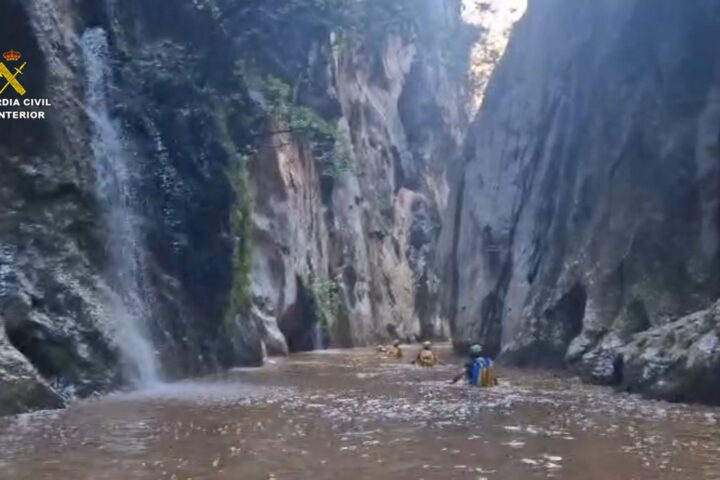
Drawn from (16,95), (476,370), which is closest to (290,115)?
(16,95)

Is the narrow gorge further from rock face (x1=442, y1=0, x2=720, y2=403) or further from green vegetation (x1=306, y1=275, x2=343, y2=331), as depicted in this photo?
green vegetation (x1=306, y1=275, x2=343, y2=331)

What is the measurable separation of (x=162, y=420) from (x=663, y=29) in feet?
46.1

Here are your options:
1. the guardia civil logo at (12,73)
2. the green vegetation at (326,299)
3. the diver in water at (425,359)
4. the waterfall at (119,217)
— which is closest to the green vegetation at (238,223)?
the waterfall at (119,217)

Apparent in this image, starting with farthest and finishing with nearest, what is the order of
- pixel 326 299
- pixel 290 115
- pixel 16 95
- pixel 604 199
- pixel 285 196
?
pixel 326 299 < pixel 285 196 < pixel 290 115 < pixel 604 199 < pixel 16 95

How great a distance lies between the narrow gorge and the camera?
14375mm

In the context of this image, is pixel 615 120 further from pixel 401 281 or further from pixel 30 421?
pixel 401 281

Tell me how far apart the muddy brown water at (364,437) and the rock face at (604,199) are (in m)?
2.44

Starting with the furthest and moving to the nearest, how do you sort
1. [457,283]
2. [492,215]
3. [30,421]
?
[457,283]
[492,215]
[30,421]

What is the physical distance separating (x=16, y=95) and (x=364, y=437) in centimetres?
910

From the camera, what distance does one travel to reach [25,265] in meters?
13.9

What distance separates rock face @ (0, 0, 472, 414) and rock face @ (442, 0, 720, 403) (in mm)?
5655

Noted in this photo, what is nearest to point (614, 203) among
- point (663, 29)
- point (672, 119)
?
point (672, 119)

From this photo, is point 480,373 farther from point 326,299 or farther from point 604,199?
point 326,299

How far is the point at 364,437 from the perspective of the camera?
364 inches
